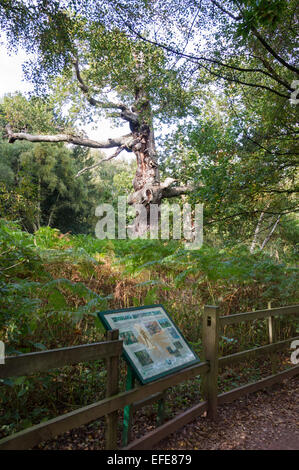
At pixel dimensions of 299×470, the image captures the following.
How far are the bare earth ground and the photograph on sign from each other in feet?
2.23

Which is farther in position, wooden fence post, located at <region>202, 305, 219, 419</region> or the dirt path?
wooden fence post, located at <region>202, 305, 219, 419</region>

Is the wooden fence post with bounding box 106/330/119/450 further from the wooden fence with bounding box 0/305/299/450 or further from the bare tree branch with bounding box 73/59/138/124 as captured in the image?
the bare tree branch with bounding box 73/59/138/124

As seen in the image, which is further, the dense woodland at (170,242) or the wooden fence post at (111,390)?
the dense woodland at (170,242)

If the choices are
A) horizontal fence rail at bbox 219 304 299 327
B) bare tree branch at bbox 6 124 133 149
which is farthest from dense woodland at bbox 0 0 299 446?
bare tree branch at bbox 6 124 133 149

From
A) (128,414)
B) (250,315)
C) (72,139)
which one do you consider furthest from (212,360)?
(72,139)

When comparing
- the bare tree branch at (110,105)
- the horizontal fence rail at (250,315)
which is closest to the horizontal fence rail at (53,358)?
the horizontal fence rail at (250,315)

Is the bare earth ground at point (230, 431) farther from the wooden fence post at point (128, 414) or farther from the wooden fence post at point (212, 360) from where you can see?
the wooden fence post at point (128, 414)

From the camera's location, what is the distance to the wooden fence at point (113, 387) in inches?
78.3

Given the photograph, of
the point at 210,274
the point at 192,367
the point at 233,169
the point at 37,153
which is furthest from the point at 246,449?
the point at 37,153

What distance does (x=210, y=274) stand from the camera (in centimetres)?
617

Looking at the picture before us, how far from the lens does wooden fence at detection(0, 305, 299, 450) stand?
1988 millimetres

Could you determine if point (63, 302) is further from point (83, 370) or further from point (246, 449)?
point (246, 449)

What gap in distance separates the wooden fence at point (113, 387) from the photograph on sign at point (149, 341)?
95mm

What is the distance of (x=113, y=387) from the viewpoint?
2.51 meters
